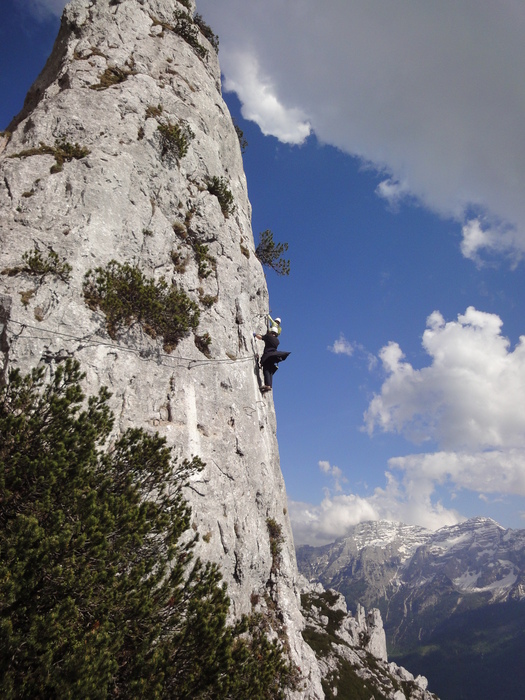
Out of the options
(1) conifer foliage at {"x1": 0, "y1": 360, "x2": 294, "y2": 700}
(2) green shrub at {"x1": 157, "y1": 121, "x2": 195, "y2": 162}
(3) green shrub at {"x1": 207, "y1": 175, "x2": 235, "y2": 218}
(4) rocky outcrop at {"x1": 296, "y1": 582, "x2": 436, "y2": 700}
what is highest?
(2) green shrub at {"x1": 157, "y1": 121, "x2": 195, "y2": 162}

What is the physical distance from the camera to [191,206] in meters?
22.8

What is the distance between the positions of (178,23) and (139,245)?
1028 inches

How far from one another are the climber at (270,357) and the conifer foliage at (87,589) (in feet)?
40.6

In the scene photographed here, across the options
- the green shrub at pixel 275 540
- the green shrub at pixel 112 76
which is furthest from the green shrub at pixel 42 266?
the green shrub at pixel 275 540

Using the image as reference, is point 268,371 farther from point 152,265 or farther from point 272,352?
point 152,265

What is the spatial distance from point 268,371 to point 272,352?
138 centimetres

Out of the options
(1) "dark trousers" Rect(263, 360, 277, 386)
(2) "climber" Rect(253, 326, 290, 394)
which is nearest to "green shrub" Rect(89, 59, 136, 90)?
(2) "climber" Rect(253, 326, 290, 394)

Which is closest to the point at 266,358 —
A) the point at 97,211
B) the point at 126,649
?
the point at 97,211

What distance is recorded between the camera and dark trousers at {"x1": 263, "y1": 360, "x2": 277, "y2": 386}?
2242cm

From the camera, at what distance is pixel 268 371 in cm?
2273

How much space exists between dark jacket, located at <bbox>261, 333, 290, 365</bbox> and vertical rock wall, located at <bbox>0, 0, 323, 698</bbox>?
0.89 metres

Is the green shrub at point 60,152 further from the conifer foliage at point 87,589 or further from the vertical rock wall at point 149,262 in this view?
the conifer foliage at point 87,589

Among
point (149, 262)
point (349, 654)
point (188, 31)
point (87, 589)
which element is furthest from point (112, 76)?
point (349, 654)

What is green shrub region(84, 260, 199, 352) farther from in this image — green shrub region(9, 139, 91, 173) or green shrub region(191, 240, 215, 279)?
green shrub region(9, 139, 91, 173)
